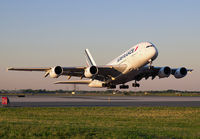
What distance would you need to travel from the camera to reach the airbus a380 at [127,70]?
1949 inches

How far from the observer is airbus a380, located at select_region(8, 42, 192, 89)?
162ft

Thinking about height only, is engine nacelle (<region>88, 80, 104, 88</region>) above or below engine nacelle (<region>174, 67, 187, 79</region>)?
below

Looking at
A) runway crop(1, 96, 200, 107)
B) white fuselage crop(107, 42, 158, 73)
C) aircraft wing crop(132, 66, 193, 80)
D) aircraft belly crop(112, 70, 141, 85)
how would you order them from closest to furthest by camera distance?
runway crop(1, 96, 200, 107), white fuselage crop(107, 42, 158, 73), aircraft belly crop(112, 70, 141, 85), aircraft wing crop(132, 66, 193, 80)

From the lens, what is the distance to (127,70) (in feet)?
172

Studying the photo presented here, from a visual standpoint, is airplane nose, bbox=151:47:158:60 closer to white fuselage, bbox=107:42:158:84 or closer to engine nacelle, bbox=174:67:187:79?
white fuselage, bbox=107:42:158:84

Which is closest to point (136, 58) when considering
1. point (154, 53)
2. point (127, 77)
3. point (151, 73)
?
point (154, 53)

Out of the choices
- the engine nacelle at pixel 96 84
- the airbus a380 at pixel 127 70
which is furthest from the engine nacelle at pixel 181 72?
the engine nacelle at pixel 96 84

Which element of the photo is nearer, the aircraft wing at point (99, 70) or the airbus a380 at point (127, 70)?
the airbus a380 at point (127, 70)

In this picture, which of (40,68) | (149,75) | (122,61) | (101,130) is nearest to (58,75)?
(40,68)

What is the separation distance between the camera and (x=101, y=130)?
18375 millimetres

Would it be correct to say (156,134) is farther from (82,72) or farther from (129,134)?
(82,72)

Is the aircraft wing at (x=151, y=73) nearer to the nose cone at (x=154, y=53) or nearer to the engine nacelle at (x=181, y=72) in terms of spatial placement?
the engine nacelle at (x=181, y=72)

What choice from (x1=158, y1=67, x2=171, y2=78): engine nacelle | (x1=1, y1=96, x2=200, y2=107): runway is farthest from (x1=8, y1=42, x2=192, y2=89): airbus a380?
(x1=1, y1=96, x2=200, y2=107): runway

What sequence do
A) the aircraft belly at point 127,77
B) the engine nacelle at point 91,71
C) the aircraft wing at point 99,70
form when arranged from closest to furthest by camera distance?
the engine nacelle at point 91,71 → the aircraft belly at point 127,77 → the aircraft wing at point 99,70
